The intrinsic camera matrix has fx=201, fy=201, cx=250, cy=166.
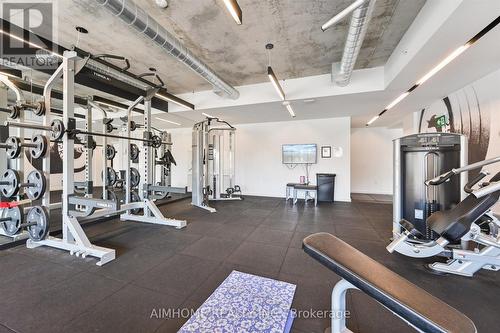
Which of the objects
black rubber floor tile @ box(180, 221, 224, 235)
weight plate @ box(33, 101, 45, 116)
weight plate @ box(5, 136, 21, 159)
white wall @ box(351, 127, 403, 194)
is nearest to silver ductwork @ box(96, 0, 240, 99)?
weight plate @ box(33, 101, 45, 116)

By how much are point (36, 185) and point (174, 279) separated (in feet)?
7.99

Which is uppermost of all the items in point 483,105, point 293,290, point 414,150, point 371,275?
point 483,105

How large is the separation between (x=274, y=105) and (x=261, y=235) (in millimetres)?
3569

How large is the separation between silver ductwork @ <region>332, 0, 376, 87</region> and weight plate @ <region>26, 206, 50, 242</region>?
15.4 ft

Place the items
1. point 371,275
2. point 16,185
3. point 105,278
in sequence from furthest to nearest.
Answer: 1. point 16,185
2. point 105,278
3. point 371,275

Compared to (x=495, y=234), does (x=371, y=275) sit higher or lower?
higher

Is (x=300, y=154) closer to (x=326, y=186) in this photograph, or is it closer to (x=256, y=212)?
(x=326, y=186)

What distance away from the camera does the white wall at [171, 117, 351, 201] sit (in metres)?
6.93

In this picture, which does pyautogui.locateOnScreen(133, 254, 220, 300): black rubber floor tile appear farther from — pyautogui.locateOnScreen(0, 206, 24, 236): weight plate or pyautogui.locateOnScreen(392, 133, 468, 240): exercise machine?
pyautogui.locateOnScreen(392, 133, 468, 240): exercise machine

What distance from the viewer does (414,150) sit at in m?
3.14

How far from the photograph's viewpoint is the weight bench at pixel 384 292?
895 millimetres

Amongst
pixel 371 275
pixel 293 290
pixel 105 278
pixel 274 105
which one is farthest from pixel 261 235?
pixel 274 105

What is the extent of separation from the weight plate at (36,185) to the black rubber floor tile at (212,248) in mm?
2130

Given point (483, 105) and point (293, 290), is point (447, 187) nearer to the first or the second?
point (483, 105)
